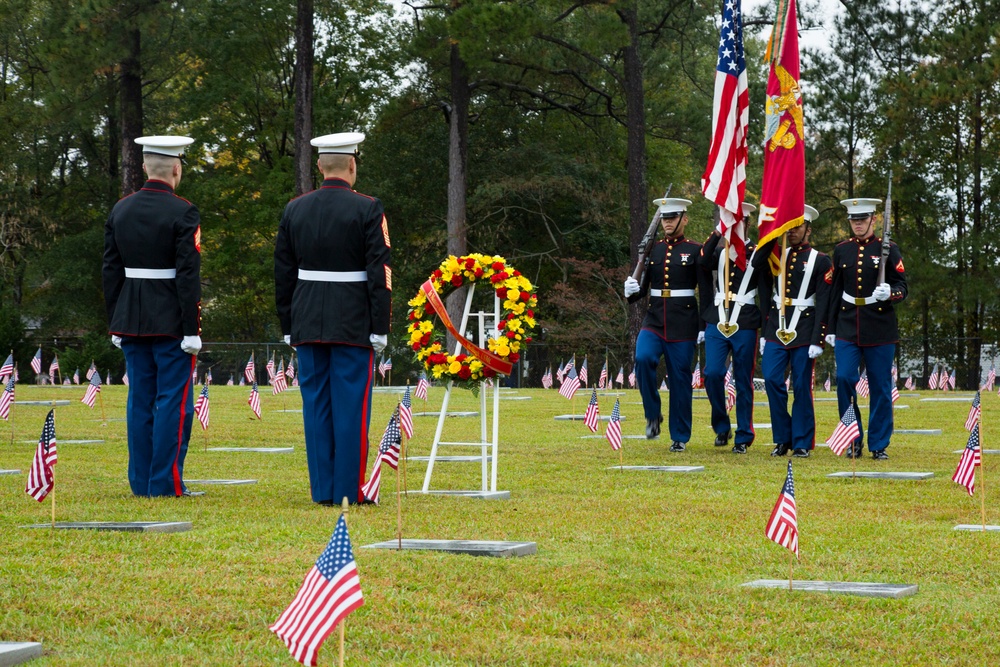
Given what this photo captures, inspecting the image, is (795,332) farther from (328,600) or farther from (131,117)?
(131,117)

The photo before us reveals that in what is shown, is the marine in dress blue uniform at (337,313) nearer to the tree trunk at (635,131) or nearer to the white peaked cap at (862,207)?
the white peaked cap at (862,207)

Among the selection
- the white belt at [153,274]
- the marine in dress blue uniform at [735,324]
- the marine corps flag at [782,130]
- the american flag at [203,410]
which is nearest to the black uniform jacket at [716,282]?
the marine in dress blue uniform at [735,324]

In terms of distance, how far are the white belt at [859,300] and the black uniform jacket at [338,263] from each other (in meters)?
6.19

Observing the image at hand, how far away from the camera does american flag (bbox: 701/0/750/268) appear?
600 inches

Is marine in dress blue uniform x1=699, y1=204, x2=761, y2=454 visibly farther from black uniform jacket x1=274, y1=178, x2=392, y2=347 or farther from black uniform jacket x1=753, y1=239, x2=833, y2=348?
black uniform jacket x1=274, y1=178, x2=392, y2=347

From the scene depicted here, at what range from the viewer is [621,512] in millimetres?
9172

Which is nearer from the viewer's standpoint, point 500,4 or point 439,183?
point 500,4

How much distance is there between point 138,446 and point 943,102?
33.3 m

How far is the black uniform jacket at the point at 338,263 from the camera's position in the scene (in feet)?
31.5

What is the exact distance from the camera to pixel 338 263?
9.73 meters

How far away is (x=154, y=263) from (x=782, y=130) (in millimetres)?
7390

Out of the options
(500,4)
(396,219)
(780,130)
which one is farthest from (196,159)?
(780,130)

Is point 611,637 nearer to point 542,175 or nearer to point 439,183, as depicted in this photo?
point 542,175

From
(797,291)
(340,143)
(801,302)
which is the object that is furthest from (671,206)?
(340,143)
